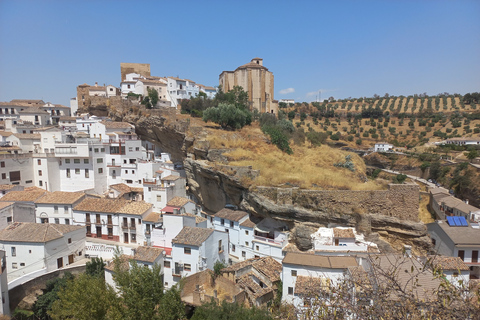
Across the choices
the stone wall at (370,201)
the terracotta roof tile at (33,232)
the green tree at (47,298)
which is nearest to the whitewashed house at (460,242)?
the stone wall at (370,201)

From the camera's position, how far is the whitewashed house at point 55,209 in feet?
76.0

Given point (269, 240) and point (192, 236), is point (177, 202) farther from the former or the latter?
point (269, 240)

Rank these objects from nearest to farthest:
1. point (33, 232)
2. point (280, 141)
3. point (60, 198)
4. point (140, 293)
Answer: point (140, 293)
point (33, 232)
point (60, 198)
point (280, 141)

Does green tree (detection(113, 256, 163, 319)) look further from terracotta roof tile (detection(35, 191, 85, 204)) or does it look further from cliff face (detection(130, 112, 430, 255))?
terracotta roof tile (detection(35, 191, 85, 204))

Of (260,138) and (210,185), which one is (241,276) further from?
(260,138)

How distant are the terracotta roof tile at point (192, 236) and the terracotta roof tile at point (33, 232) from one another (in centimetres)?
864

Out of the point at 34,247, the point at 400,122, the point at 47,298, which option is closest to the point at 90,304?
the point at 47,298

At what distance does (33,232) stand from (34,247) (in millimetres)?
1273

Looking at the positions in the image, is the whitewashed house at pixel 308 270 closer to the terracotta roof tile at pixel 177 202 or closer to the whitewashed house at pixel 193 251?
the whitewashed house at pixel 193 251

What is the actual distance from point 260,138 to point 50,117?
37356 millimetres

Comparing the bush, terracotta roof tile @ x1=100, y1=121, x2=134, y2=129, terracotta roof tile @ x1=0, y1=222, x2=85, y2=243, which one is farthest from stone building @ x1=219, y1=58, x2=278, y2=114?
terracotta roof tile @ x1=0, y1=222, x2=85, y2=243

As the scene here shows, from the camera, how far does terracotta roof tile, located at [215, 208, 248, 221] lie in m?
19.8

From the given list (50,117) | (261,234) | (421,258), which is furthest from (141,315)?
(50,117)

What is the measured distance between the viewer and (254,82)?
45.0 m
